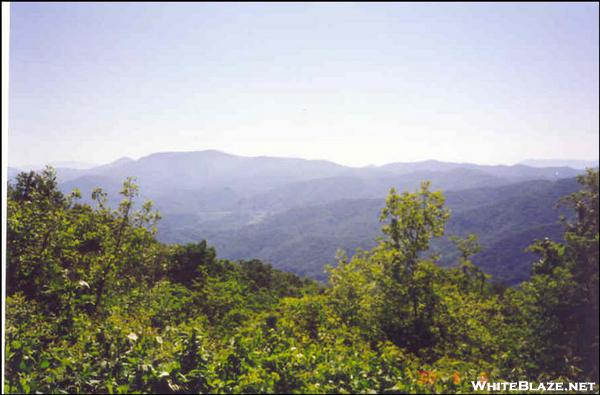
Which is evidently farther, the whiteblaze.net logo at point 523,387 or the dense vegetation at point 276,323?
the dense vegetation at point 276,323

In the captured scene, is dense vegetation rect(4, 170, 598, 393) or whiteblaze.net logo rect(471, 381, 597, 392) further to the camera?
dense vegetation rect(4, 170, 598, 393)

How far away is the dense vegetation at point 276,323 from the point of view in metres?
3.69

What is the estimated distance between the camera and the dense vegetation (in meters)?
3.69

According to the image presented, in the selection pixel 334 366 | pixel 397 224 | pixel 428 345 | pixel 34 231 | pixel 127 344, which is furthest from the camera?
pixel 397 224

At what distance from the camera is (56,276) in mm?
7172

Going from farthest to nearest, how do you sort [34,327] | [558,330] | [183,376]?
[558,330], [34,327], [183,376]

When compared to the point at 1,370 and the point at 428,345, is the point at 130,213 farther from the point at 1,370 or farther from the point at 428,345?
the point at 428,345

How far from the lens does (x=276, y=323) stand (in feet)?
29.8

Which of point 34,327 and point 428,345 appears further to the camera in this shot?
point 428,345

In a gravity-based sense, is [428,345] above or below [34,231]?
below

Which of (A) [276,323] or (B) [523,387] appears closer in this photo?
(B) [523,387]

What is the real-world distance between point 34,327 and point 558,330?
10.5 m

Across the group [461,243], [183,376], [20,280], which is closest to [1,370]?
[183,376]

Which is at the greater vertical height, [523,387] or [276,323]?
[523,387]
